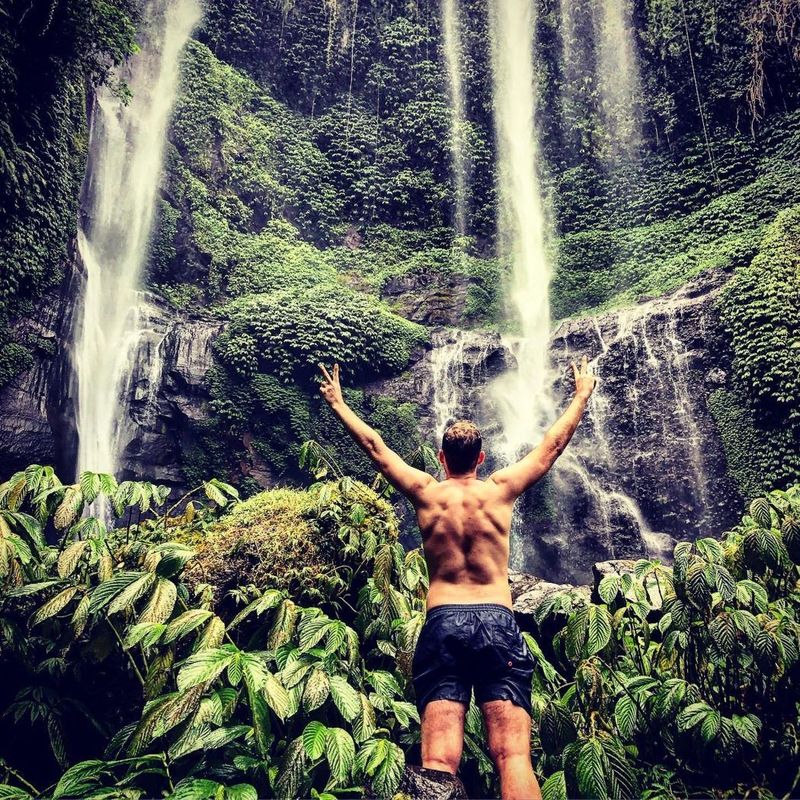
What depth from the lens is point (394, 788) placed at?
2047 mm

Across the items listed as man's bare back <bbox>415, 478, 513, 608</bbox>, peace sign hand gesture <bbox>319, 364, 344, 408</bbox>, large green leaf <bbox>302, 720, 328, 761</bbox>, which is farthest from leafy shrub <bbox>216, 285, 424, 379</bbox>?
large green leaf <bbox>302, 720, 328, 761</bbox>

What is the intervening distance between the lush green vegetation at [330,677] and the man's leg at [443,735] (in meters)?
0.12

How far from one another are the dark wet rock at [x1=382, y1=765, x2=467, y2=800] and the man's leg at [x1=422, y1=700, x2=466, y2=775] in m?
0.05

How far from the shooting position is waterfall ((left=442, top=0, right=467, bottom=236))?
17.2 metres

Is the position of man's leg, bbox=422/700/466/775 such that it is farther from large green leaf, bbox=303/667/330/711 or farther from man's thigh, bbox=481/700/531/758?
large green leaf, bbox=303/667/330/711

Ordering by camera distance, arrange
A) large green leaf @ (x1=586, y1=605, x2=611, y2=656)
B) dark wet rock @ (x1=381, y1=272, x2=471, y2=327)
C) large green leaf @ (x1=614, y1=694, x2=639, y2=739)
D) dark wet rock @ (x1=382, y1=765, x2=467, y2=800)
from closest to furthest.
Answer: dark wet rock @ (x1=382, y1=765, x2=467, y2=800)
large green leaf @ (x1=614, y1=694, x2=639, y2=739)
large green leaf @ (x1=586, y1=605, x2=611, y2=656)
dark wet rock @ (x1=381, y1=272, x2=471, y2=327)

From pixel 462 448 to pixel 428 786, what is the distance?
1.23 m

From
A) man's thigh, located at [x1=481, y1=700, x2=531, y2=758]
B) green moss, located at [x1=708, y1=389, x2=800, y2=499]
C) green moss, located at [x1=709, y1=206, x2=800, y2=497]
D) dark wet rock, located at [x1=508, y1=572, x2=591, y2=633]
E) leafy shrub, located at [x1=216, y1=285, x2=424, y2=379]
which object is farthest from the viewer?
leafy shrub, located at [x1=216, y1=285, x2=424, y2=379]

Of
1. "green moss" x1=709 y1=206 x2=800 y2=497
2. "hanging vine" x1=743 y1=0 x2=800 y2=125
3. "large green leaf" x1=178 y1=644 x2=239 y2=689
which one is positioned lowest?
"large green leaf" x1=178 y1=644 x2=239 y2=689

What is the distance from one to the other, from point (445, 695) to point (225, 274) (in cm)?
1422

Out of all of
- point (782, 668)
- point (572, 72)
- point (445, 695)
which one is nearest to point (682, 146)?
point (572, 72)

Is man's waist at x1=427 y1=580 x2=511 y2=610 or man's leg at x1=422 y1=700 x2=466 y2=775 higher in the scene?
man's waist at x1=427 y1=580 x2=511 y2=610

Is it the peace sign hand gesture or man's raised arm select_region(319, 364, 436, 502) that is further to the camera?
the peace sign hand gesture

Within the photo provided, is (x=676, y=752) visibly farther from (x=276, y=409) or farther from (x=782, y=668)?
(x=276, y=409)
